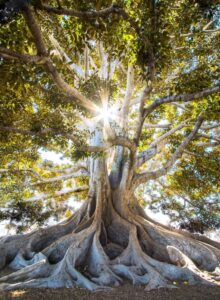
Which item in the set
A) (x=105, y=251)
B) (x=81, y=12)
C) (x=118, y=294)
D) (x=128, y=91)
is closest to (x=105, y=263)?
(x=105, y=251)

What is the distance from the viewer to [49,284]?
175 inches

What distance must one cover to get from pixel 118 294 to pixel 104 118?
332 centimetres

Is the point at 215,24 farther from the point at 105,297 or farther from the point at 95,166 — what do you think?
the point at 105,297

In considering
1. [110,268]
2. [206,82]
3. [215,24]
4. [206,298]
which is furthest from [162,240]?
[215,24]

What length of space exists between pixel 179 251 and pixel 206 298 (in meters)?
1.97

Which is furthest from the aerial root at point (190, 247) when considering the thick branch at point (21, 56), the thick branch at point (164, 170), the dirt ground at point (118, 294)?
the thick branch at point (21, 56)

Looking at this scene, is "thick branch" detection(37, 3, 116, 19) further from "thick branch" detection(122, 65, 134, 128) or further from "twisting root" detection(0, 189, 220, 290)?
"twisting root" detection(0, 189, 220, 290)

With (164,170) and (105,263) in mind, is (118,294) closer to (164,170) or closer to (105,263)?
(105,263)

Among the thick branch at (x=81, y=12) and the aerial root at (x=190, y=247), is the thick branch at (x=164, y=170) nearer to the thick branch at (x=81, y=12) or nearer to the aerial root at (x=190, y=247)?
the aerial root at (x=190, y=247)

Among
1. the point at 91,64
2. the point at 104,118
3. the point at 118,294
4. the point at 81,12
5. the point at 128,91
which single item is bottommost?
the point at 118,294

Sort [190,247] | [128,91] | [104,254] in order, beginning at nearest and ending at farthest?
1. [104,254]
2. [190,247]
3. [128,91]

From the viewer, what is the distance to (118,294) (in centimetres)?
412

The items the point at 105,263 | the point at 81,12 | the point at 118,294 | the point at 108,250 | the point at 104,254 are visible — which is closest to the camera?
the point at 81,12

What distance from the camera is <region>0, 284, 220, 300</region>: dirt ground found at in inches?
151
